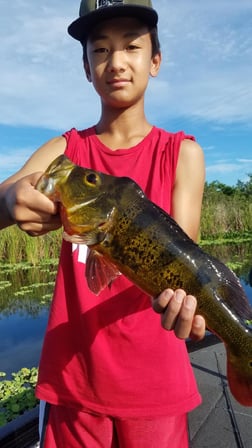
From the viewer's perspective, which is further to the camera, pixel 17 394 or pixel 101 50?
pixel 17 394

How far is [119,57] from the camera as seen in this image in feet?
7.45

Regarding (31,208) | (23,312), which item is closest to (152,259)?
(31,208)

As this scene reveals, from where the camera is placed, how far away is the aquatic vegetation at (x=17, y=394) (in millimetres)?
5156

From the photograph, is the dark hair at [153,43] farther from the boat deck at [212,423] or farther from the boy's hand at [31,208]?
the boat deck at [212,423]

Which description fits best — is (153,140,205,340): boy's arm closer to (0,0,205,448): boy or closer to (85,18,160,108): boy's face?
(0,0,205,448): boy

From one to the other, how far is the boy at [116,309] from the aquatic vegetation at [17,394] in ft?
10.4

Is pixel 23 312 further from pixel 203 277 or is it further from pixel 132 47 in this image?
pixel 203 277

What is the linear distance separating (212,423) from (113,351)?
2295mm

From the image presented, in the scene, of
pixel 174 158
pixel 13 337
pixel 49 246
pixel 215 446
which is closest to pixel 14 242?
pixel 49 246

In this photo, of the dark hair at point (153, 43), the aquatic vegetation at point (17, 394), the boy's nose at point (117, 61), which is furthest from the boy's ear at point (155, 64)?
the aquatic vegetation at point (17, 394)

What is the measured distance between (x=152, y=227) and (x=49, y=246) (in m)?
14.2

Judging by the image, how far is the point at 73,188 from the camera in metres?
1.99

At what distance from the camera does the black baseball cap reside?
2.23 metres

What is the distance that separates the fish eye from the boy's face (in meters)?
0.58
